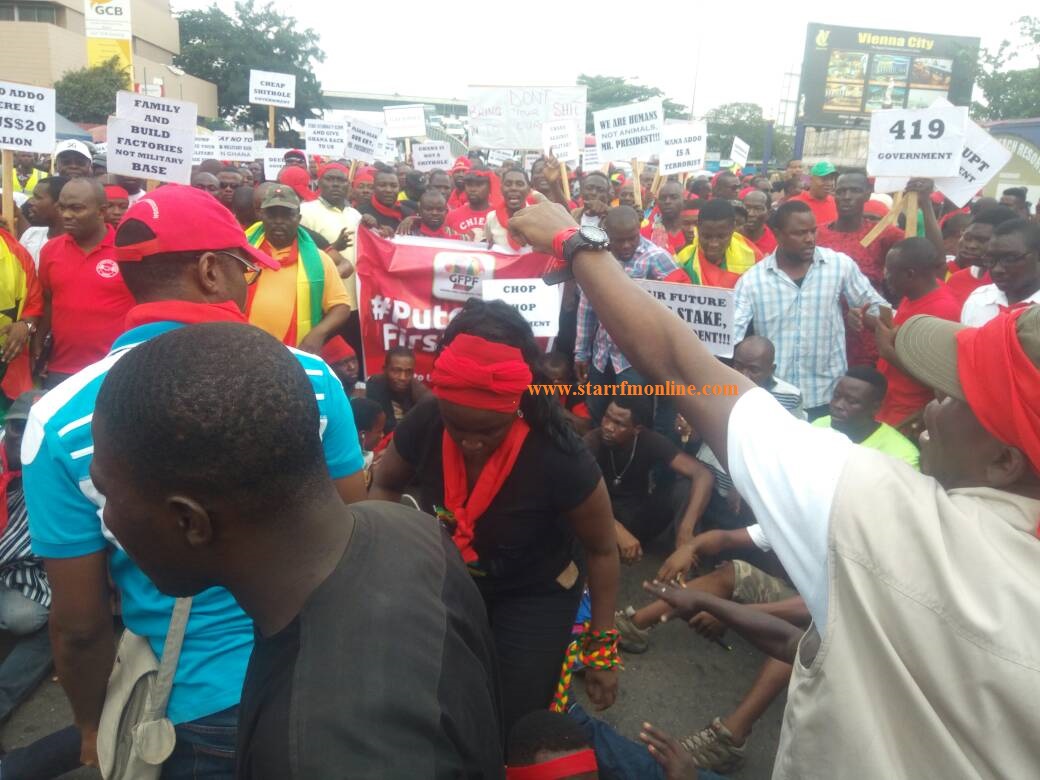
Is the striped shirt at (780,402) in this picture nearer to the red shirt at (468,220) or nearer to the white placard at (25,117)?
the red shirt at (468,220)

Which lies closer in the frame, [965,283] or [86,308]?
[86,308]

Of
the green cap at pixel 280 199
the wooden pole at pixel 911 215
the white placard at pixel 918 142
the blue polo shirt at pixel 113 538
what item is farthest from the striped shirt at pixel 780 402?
the blue polo shirt at pixel 113 538

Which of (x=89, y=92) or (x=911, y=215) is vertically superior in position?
(x=89, y=92)

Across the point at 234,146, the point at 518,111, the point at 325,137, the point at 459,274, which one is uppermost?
the point at 518,111

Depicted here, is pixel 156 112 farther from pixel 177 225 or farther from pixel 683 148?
pixel 683 148

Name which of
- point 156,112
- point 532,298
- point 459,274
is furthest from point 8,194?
point 532,298

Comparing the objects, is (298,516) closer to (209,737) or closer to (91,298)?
(209,737)

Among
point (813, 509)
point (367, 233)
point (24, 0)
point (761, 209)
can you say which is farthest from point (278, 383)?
point (24, 0)

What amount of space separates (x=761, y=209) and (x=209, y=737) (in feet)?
23.7

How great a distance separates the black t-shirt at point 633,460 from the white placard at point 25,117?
4774 mm

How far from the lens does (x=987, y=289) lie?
445 cm

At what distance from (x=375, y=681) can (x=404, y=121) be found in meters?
13.5

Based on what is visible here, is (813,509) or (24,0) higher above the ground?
(24,0)

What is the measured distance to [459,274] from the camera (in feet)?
16.8
